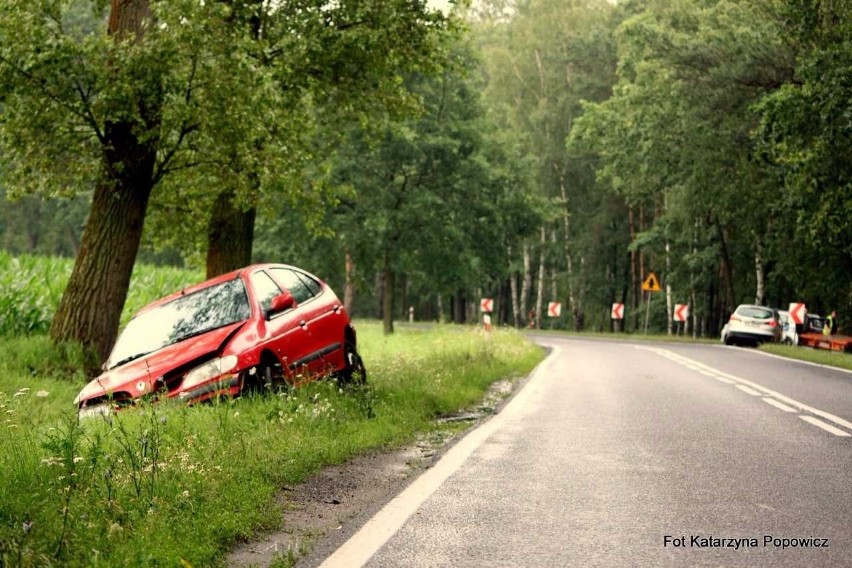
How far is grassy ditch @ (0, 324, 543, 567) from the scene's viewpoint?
4.75 metres

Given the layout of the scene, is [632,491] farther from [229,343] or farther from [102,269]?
[102,269]

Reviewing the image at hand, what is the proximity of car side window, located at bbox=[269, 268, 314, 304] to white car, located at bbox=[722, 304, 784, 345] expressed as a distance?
25.5 meters

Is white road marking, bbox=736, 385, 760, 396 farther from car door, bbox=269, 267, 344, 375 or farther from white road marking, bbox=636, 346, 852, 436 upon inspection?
car door, bbox=269, 267, 344, 375

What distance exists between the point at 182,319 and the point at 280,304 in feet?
3.50

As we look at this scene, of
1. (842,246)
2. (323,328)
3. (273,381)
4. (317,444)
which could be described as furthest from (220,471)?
(842,246)

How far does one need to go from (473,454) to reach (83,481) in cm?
352

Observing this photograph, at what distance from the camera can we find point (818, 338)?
32750 mm

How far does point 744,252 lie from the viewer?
50.9 metres

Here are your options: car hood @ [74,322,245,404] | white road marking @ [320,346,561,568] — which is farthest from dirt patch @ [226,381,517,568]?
car hood @ [74,322,245,404]

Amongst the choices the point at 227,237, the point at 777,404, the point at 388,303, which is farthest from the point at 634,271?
the point at 777,404

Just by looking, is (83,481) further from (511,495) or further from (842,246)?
(842,246)

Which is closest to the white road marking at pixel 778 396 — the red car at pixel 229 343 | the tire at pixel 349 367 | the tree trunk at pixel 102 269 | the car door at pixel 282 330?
the tire at pixel 349 367

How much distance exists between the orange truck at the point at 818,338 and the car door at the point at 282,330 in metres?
24.6

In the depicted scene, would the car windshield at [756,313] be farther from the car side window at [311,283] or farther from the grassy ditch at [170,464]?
the car side window at [311,283]
